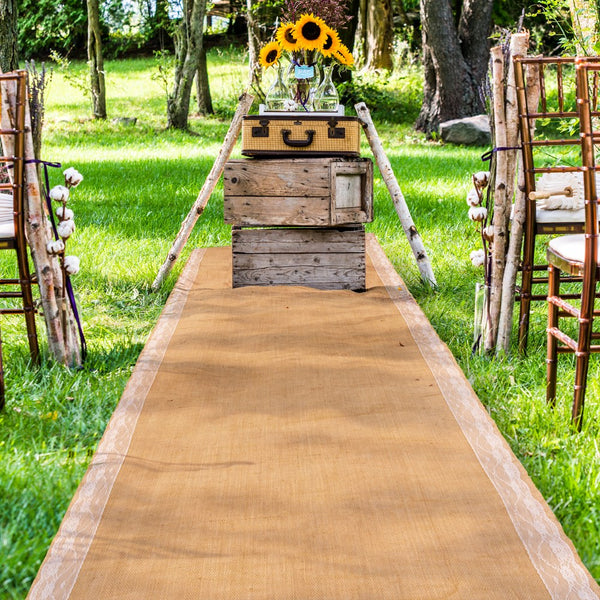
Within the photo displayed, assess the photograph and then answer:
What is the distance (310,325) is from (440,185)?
5.03 meters

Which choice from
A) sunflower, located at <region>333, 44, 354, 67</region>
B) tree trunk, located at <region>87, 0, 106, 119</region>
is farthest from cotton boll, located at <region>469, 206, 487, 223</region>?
tree trunk, located at <region>87, 0, 106, 119</region>

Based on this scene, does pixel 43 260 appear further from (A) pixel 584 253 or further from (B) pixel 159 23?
(B) pixel 159 23

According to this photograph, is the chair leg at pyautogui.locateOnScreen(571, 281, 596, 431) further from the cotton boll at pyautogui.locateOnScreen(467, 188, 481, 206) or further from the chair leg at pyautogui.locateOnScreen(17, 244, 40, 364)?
the chair leg at pyautogui.locateOnScreen(17, 244, 40, 364)

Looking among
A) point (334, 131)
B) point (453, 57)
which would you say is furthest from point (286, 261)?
point (453, 57)

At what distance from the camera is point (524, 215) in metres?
3.75

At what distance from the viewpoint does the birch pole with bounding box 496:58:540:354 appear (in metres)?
3.74

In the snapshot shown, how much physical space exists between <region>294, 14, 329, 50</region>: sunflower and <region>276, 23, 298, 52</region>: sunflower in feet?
0.14

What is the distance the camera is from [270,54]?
17.5 feet

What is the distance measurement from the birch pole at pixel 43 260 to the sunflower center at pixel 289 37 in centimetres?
199

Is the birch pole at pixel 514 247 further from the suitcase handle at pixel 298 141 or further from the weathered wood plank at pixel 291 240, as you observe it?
the suitcase handle at pixel 298 141

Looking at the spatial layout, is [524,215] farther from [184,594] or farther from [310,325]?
[184,594]

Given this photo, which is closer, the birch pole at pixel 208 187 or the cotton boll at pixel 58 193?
the cotton boll at pixel 58 193

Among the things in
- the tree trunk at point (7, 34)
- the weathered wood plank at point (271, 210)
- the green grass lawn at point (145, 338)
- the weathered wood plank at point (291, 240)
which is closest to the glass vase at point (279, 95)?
the weathered wood plank at point (271, 210)

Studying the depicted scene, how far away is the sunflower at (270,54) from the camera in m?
5.29
